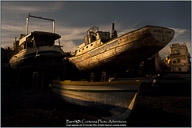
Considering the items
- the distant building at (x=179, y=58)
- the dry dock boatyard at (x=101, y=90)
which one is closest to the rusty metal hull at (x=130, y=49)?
the dry dock boatyard at (x=101, y=90)

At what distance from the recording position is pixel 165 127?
502 centimetres

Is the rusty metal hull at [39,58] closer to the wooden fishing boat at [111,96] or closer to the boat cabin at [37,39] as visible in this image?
the boat cabin at [37,39]

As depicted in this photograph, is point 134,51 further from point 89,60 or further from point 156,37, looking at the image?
point 89,60

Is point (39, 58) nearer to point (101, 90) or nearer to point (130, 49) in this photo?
point (130, 49)

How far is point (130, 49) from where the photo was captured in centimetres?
961

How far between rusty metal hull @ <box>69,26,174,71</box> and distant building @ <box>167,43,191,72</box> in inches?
1104

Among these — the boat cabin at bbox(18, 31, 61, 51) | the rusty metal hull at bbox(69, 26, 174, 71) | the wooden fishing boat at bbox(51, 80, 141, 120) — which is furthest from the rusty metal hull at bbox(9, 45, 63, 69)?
the wooden fishing boat at bbox(51, 80, 141, 120)

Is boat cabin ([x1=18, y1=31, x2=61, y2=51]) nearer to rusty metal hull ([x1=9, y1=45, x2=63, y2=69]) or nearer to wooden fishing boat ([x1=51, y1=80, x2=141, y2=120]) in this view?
rusty metal hull ([x1=9, y1=45, x2=63, y2=69])

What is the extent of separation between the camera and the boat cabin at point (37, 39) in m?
15.9

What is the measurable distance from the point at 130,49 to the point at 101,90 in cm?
473

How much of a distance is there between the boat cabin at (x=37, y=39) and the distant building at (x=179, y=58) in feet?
102

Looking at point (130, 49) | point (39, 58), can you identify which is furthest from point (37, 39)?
point (130, 49)

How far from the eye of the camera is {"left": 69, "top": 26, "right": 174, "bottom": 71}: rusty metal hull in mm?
8719

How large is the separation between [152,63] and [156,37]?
615 inches
